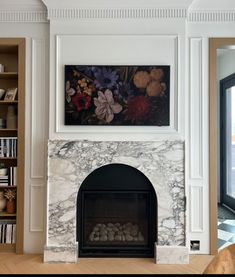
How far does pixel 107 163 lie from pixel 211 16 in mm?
2129

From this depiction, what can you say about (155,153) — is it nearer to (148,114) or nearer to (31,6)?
(148,114)

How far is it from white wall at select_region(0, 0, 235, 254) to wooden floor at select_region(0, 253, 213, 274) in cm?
22

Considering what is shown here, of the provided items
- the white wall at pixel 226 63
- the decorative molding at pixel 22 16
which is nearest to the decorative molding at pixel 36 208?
the decorative molding at pixel 22 16

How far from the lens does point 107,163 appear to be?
3.04 m

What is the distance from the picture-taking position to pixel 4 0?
3191 mm

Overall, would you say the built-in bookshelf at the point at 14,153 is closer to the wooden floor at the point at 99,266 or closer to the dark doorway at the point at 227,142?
the wooden floor at the point at 99,266

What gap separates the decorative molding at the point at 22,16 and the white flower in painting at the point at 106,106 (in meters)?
1.17

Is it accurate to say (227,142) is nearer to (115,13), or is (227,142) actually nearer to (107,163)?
(107,163)

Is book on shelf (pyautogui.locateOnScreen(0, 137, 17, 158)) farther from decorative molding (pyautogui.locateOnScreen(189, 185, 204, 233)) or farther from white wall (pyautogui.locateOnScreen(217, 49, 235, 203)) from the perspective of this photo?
white wall (pyautogui.locateOnScreen(217, 49, 235, 203))

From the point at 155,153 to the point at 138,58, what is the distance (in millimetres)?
1110

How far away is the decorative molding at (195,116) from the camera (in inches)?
126

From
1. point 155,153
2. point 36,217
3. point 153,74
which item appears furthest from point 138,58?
point 36,217

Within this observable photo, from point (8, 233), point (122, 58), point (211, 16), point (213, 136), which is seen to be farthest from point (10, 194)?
point (211, 16)

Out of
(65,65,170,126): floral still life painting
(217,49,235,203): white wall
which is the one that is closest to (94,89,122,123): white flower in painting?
(65,65,170,126): floral still life painting
